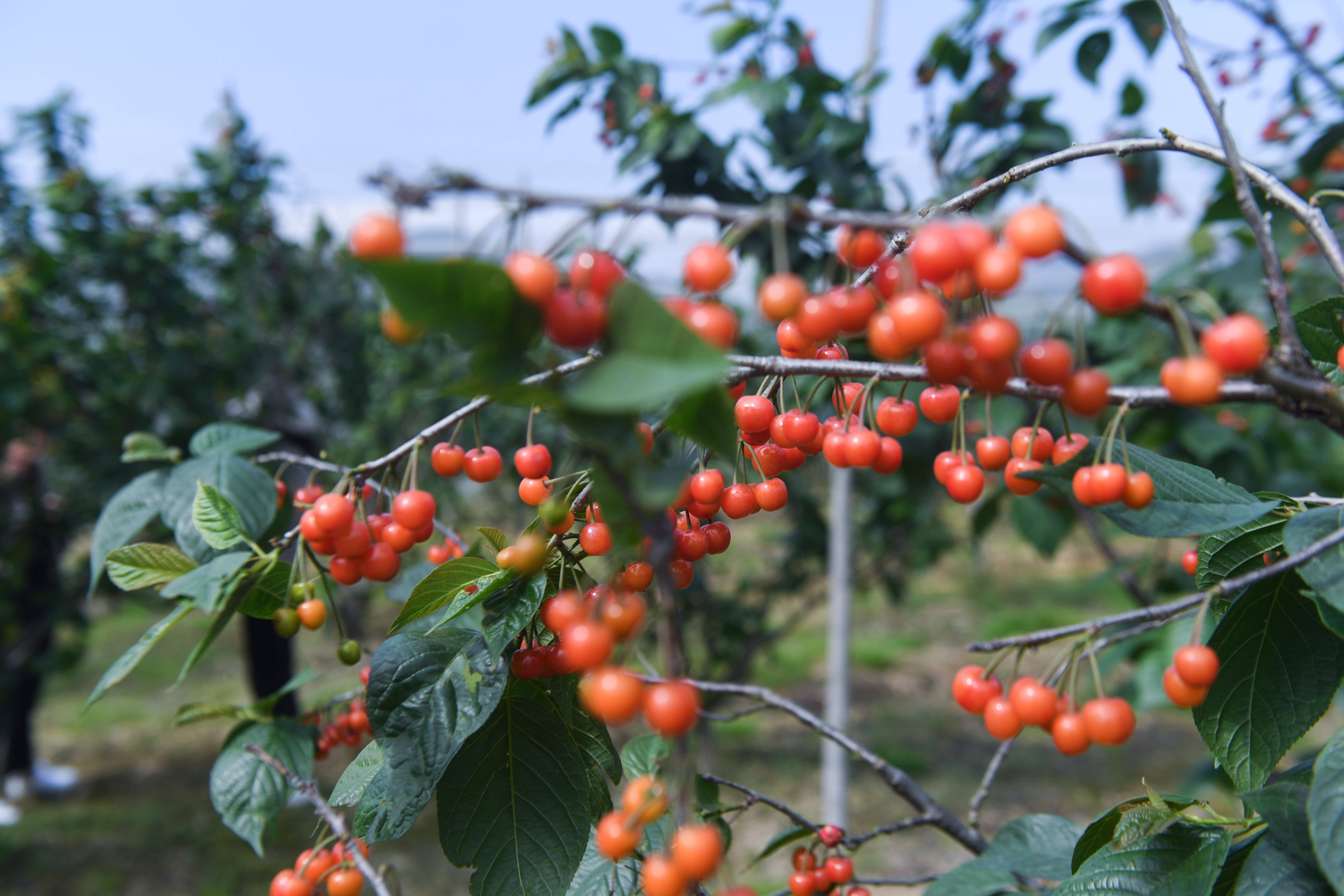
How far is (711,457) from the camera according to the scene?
93 cm

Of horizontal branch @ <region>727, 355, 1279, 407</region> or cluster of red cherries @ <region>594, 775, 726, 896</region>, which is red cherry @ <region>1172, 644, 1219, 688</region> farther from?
cluster of red cherries @ <region>594, 775, 726, 896</region>

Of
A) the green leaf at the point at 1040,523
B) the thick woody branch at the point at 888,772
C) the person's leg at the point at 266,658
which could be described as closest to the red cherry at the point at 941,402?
the thick woody branch at the point at 888,772

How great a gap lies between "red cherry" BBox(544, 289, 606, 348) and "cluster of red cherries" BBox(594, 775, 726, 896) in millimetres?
295

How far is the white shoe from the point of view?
4.70 m

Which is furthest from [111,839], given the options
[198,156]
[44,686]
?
[198,156]

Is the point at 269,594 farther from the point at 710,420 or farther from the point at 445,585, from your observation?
the point at 710,420

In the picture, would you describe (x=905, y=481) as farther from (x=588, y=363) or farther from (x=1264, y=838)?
(x=588, y=363)

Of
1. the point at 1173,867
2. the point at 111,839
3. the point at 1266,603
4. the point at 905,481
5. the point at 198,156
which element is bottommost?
the point at 111,839

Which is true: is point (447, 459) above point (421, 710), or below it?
above

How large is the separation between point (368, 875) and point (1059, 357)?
0.98m

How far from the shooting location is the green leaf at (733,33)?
2.46 meters

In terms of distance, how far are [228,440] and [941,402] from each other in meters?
1.26

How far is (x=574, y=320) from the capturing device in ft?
1.55

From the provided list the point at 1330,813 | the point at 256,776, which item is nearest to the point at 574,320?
the point at 1330,813
